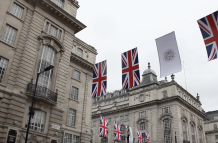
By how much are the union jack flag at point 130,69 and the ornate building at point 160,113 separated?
30037mm

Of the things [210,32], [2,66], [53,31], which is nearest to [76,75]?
[53,31]

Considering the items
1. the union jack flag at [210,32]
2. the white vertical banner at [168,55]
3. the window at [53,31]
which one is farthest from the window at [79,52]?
the union jack flag at [210,32]

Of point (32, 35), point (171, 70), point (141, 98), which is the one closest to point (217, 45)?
point (171, 70)

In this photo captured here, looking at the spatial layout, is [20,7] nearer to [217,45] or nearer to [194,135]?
[217,45]

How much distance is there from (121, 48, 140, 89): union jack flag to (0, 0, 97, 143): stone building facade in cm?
684

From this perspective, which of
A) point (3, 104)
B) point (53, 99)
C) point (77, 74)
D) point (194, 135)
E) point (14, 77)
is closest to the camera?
point (3, 104)

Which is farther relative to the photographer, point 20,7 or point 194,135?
point 194,135

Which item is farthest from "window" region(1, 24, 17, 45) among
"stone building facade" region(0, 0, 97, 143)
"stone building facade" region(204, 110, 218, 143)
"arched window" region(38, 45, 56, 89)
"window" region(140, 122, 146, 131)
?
A: "stone building facade" region(204, 110, 218, 143)

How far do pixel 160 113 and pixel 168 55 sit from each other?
35407 mm

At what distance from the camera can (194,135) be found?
5691 centimetres

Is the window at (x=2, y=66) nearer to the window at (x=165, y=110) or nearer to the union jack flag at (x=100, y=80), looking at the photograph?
the union jack flag at (x=100, y=80)

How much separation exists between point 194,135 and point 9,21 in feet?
166

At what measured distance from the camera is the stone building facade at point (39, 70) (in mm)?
20797

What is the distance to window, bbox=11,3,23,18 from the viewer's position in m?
23.6
